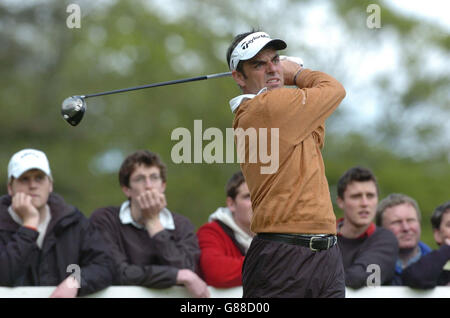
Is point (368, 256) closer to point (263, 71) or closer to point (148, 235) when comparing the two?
point (148, 235)

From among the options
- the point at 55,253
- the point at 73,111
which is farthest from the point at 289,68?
the point at 55,253

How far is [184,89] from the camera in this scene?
881 inches

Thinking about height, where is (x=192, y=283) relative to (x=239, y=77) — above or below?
below

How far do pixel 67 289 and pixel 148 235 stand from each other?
89 centimetres

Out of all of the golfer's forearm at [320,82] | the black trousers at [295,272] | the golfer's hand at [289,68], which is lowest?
the black trousers at [295,272]

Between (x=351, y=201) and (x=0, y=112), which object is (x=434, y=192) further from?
(x=351, y=201)

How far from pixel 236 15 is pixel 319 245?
1983 centimetres

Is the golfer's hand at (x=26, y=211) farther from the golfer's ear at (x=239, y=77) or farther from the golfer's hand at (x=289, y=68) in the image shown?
the golfer's hand at (x=289, y=68)

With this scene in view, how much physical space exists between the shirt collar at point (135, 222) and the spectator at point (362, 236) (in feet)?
4.71

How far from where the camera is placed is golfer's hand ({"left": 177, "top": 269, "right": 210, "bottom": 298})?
19.9 feet

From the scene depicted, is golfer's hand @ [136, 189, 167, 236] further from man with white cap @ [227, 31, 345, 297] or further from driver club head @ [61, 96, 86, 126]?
man with white cap @ [227, 31, 345, 297]

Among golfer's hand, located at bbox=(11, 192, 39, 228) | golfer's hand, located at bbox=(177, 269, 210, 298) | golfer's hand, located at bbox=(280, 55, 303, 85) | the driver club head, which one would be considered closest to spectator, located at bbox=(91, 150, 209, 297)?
golfer's hand, located at bbox=(177, 269, 210, 298)

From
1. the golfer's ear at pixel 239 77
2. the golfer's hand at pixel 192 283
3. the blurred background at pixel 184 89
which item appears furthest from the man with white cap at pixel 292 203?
the blurred background at pixel 184 89

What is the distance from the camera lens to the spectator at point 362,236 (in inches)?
248
